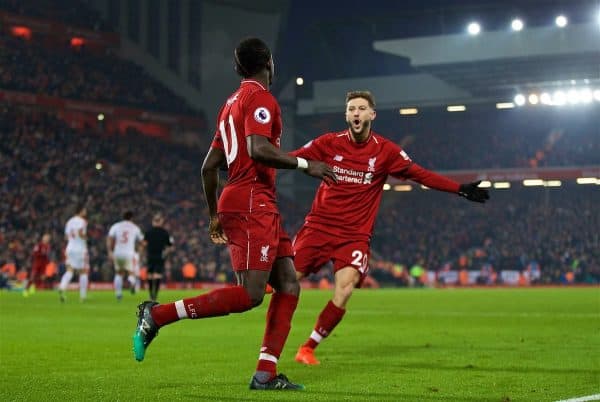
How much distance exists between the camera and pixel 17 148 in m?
43.4

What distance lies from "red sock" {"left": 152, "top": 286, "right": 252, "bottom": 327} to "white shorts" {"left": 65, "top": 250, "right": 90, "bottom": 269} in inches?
709

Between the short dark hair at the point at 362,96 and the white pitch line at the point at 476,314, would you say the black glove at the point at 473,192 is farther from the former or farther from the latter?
the white pitch line at the point at 476,314

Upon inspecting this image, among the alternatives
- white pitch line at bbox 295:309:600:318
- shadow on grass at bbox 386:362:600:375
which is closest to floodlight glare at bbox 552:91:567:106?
white pitch line at bbox 295:309:600:318

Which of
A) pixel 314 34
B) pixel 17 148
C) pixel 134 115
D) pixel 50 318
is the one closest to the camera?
pixel 50 318

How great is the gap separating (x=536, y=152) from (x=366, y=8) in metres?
12.2

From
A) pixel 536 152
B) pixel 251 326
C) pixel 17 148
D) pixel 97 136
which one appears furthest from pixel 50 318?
pixel 536 152

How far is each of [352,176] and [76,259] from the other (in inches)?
610

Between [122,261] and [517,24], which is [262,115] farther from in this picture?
[517,24]

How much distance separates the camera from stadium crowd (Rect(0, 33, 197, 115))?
48.3 metres

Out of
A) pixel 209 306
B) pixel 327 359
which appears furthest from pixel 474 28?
pixel 209 306

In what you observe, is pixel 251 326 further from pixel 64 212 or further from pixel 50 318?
pixel 64 212

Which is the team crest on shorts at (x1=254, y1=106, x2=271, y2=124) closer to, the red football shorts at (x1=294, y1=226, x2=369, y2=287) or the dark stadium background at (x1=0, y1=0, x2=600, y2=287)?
the red football shorts at (x1=294, y1=226, x2=369, y2=287)

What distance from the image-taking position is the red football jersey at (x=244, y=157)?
688 cm

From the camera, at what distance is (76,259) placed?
24516mm
